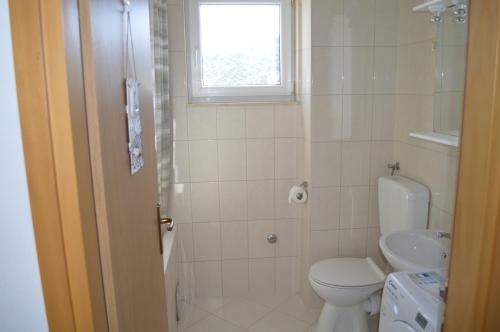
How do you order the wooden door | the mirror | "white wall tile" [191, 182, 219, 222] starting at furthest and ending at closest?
"white wall tile" [191, 182, 219, 222] → the mirror → the wooden door

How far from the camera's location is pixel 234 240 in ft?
9.48

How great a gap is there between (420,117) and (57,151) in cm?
214

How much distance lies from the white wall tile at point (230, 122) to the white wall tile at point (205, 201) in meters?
0.36

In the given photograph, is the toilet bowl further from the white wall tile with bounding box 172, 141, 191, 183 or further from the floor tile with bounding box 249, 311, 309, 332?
the white wall tile with bounding box 172, 141, 191, 183

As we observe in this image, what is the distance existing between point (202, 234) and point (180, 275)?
34 cm

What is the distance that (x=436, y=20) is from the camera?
6.74 feet

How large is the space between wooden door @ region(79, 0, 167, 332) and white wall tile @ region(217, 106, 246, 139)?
1.32 meters

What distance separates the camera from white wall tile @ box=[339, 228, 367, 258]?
108 inches

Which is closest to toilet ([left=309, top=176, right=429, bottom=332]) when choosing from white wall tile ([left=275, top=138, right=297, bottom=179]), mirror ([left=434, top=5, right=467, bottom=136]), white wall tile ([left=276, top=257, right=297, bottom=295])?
mirror ([left=434, top=5, right=467, bottom=136])

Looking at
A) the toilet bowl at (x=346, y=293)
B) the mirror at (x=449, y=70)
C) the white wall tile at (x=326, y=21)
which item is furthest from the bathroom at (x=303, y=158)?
the toilet bowl at (x=346, y=293)

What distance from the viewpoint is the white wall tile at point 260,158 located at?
2762 mm

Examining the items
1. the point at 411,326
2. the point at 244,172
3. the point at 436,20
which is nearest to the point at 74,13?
the point at 411,326

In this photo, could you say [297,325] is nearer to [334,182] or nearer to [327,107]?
[334,182]

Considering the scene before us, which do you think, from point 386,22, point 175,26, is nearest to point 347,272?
point 386,22
